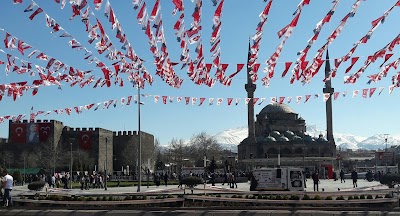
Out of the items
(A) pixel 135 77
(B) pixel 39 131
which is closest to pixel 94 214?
(A) pixel 135 77

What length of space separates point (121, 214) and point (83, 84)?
9.74m

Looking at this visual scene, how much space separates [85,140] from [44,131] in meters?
7.16

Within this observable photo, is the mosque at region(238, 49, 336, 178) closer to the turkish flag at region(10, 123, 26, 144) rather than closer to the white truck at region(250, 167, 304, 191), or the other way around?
the turkish flag at region(10, 123, 26, 144)

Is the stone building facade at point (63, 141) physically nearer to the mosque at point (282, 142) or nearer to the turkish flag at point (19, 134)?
the turkish flag at point (19, 134)

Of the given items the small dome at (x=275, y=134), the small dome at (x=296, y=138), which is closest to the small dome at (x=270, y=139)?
the small dome at (x=275, y=134)

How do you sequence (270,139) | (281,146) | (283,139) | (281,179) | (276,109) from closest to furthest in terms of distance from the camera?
(281,179) → (281,146) → (270,139) → (283,139) → (276,109)

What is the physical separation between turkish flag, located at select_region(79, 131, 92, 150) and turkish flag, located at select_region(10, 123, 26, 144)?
9.36 meters

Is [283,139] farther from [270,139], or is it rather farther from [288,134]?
[288,134]

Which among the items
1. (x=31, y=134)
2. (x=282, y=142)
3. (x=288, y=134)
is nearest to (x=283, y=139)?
Answer: (x=282, y=142)

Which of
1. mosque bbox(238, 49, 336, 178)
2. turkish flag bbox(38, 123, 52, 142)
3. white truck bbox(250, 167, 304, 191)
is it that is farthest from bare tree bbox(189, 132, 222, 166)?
white truck bbox(250, 167, 304, 191)

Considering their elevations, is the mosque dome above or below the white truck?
above

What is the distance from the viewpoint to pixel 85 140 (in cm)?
9125

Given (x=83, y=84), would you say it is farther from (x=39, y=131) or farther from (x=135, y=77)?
(x=39, y=131)

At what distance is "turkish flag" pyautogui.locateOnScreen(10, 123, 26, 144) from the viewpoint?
87188 mm
